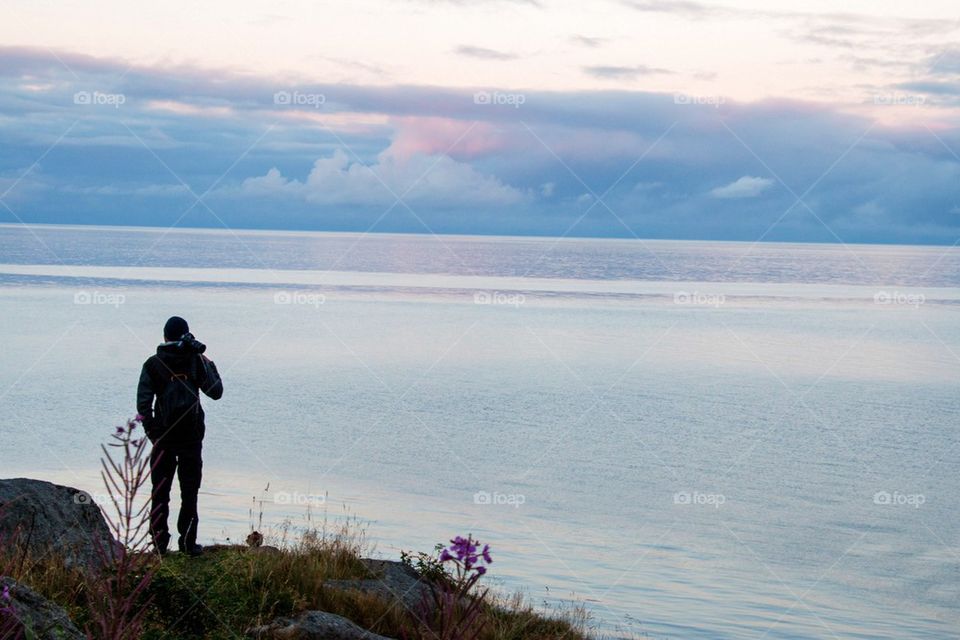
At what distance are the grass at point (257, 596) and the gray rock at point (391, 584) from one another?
137 mm

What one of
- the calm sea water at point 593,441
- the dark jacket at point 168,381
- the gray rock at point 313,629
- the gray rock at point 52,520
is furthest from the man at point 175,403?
the calm sea water at point 593,441

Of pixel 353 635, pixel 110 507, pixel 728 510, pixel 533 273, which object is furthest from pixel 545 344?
pixel 533 273

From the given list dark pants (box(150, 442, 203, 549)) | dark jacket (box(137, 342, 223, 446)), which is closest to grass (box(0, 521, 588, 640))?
dark pants (box(150, 442, 203, 549))

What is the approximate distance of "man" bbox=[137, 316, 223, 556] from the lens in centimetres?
1141

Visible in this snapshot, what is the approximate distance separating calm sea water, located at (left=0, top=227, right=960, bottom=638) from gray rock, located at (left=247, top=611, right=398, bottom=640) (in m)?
5.11

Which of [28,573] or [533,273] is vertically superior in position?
[533,273]

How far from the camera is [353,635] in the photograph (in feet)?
30.1

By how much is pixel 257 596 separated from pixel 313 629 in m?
1.03

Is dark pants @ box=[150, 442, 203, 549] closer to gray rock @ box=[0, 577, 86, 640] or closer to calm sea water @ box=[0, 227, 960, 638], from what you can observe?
calm sea water @ box=[0, 227, 960, 638]

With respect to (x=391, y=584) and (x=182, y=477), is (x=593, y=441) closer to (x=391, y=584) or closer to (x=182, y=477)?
(x=391, y=584)

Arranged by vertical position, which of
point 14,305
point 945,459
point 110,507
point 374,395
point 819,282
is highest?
point 819,282

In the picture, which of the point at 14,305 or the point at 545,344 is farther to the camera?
the point at 14,305

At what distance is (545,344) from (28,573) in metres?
41.1

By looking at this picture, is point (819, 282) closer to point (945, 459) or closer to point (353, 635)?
point (945, 459)
